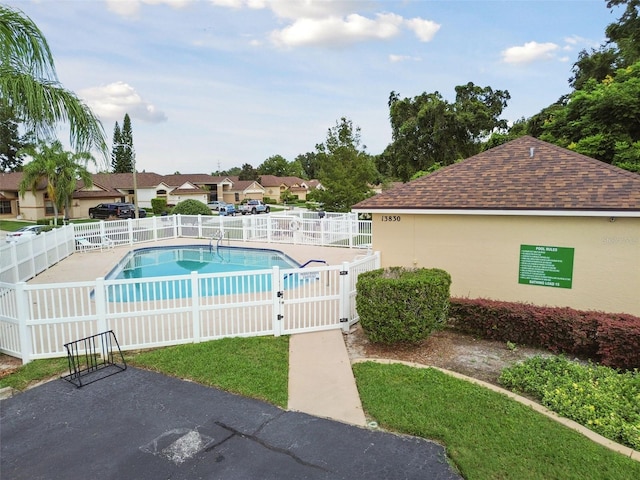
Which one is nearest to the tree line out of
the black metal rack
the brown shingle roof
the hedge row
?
the black metal rack

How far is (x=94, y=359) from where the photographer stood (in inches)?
260

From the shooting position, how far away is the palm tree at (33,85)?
6332 millimetres

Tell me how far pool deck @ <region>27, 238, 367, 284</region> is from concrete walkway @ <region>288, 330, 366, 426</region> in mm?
7693

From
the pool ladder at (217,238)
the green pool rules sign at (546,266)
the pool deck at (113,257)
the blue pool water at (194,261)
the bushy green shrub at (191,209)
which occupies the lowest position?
the blue pool water at (194,261)

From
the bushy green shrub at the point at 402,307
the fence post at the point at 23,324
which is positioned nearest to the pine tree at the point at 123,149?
the fence post at the point at 23,324

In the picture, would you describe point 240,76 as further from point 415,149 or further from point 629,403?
point 415,149

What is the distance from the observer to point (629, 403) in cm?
504

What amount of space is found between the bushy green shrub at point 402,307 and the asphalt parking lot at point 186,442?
2.44 m

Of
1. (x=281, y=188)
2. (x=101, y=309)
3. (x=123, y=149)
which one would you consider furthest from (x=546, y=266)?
(x=123, y=149)

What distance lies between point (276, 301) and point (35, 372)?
12.8ft

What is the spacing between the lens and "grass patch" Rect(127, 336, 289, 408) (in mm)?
5605

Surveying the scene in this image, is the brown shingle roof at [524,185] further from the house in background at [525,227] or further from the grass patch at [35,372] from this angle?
the grass patch at [35,372]

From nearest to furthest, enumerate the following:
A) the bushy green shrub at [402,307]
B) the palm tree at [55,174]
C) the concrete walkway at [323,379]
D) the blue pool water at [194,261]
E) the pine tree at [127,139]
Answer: the concrete walkway at [323,379] → the bushy green shrub at [402,307] → the blue pool water at [194,261] → the palm tree at [55,174] → the pine tree at [127,139]

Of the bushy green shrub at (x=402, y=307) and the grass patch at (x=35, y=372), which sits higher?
the bushy green shrub at (x=402, y=307)
